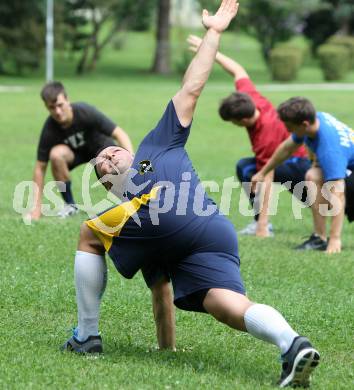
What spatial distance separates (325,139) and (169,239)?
4333 millimetres

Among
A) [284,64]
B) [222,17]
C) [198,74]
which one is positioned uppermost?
[222,17]

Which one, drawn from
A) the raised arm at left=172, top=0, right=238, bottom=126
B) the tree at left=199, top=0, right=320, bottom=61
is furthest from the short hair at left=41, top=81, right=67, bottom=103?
the tree at left=199, top=0, right=320, bottom=61

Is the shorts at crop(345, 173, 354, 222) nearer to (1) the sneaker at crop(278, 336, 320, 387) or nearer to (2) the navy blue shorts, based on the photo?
(2) the navy blue shorts

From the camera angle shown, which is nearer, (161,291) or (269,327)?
(269,327)

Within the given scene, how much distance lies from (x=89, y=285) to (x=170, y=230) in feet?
1.97

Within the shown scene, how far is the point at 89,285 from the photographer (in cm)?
587

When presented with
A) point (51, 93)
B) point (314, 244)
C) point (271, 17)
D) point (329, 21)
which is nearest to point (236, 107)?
point (314, 244)

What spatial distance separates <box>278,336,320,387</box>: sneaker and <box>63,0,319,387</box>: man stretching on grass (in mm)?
346

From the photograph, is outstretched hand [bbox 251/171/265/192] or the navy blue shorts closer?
the navy blue shorts

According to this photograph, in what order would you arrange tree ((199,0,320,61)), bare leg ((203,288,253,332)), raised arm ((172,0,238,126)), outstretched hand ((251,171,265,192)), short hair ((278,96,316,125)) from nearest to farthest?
bare leg ((203,288,253,332)), raised arm ((172,0,238,126)), short hair ((278,96,316,125)), outstretched hand ((251,171,265,192)), tree ((199,0,320,61))

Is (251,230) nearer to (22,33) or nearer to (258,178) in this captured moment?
(258,178)

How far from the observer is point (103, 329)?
6805mm

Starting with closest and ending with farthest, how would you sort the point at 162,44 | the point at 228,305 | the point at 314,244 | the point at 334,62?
the point at 228,305 → the point at 314,244 → the point at 334,62 → the point at 162,44

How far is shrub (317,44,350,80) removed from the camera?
4322 centimetres
